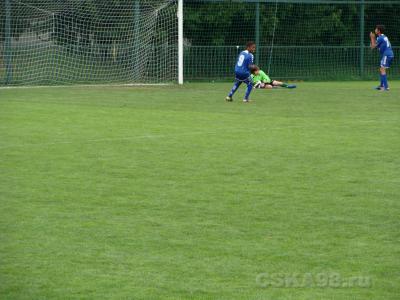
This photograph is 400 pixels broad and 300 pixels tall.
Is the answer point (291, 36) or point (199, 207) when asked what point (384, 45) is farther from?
point (199, 207)

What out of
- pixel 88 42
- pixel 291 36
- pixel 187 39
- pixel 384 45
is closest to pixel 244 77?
pixel 384 45

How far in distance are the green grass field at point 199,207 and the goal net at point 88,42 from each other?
975cm

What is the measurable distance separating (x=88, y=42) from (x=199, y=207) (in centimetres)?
2036

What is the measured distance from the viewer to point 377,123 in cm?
1659

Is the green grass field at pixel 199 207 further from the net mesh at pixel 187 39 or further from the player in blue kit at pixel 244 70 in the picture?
the net mesh at pixel 187 39

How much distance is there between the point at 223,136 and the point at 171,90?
37.0ft

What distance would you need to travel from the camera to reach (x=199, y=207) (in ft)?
28.6

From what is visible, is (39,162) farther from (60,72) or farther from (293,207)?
(60,72)

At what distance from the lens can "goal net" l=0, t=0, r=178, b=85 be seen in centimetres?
2697

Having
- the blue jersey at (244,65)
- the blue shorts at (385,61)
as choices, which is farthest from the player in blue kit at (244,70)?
the blue shorts at (385,61)

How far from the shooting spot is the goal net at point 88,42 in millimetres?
26969

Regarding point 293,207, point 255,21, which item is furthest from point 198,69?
point 293,207

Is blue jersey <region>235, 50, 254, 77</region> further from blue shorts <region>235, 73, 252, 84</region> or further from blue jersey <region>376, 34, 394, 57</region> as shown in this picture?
blue jersey <region>376, 34, 394, 57</region>

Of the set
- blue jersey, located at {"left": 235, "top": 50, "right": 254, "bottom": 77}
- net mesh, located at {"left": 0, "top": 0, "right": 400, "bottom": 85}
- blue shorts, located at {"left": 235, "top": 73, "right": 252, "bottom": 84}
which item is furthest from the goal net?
blue shorts, located at {"left": 235, "top": 73, "right": 252, "bottom": 84}
